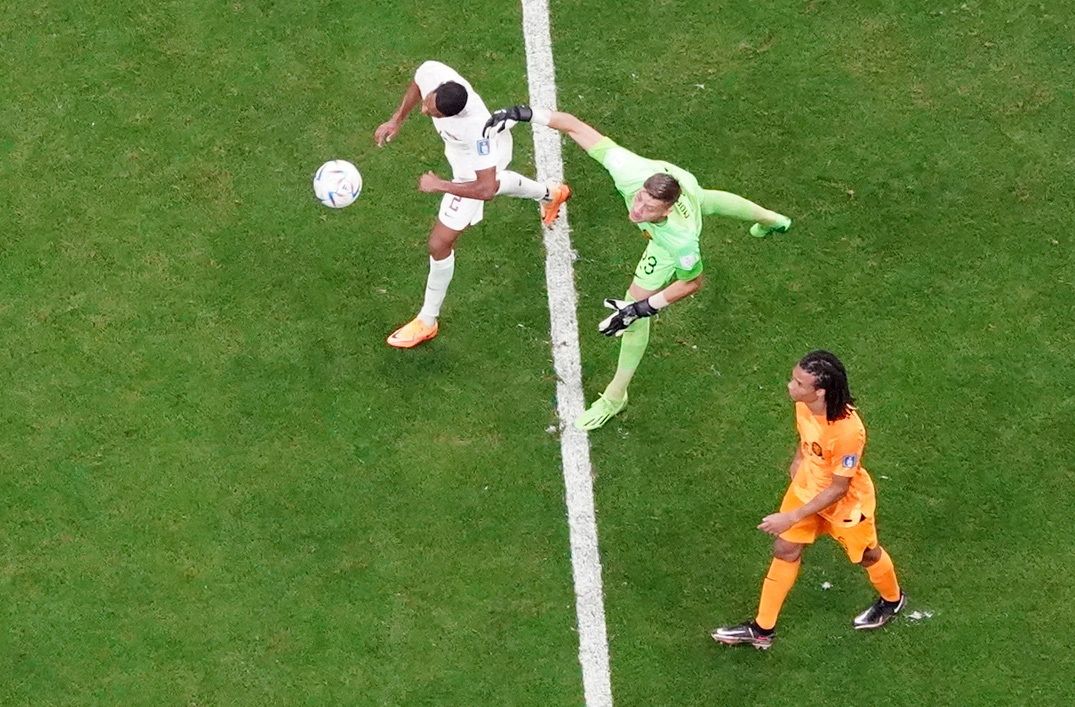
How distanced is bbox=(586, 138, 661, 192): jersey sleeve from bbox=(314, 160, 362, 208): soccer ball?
5.37 feet

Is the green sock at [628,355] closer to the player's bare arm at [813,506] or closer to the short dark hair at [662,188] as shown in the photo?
the short dark hair at [662,188]

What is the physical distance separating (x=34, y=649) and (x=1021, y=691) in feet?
20.0

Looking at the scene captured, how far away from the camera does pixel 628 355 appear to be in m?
8.15

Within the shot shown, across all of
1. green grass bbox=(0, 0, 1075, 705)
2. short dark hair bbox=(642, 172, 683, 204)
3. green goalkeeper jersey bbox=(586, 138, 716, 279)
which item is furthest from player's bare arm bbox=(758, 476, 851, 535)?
short dark hair bbox=(642, 172, 683, 204)

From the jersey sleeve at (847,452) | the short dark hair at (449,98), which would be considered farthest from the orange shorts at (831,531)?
the short dark hair at (449,98)

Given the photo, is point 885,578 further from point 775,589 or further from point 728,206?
point 728,206

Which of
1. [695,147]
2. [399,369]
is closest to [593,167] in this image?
[695,147]

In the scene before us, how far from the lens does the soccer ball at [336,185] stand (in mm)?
8234

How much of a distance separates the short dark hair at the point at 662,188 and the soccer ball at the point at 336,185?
214 cm

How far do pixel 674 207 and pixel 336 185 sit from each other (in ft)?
7.47

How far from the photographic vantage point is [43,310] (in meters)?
8.89

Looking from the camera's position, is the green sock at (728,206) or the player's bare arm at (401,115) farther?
the player's bare arm at (401,115)

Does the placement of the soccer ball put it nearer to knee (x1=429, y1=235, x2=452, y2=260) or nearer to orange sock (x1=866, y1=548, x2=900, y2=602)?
knee (x1=429, y1=235, x2=452, y2=260)

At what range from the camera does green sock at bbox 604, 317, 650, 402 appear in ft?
26.2
